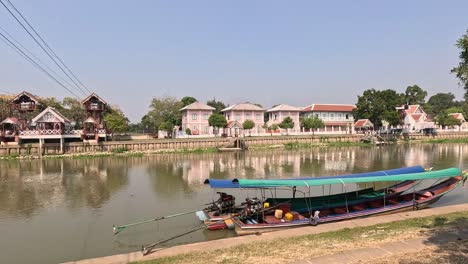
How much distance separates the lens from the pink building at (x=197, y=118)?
67812 mm

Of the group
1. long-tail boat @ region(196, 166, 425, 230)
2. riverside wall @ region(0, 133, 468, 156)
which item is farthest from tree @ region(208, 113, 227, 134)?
long-tail boat @ region(196, 166, 425, 230)

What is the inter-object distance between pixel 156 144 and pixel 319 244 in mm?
44746

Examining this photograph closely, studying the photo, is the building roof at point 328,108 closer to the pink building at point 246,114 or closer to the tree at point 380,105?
the tree at point 380,105

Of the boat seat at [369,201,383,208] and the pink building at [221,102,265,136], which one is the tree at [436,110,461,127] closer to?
the pink building at [221,102,265,136]

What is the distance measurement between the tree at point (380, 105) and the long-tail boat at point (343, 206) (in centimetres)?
5308

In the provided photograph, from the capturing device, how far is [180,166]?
37.3 meters

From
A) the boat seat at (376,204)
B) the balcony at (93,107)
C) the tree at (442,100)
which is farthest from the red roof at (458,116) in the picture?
the balcony at (93,107)

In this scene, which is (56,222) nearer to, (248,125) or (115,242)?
(115,242)

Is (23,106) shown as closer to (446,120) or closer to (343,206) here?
(343,206)

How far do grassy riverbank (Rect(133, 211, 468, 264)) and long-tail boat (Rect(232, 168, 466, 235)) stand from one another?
1848 mm

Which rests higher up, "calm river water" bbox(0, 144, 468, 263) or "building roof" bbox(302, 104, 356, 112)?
"building roof" bbox(302, 104, 356, 112)

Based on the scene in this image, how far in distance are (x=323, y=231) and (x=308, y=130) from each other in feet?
207

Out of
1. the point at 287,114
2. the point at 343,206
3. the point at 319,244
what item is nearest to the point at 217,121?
the point at 287,114

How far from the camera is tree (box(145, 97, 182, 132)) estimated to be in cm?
7412
